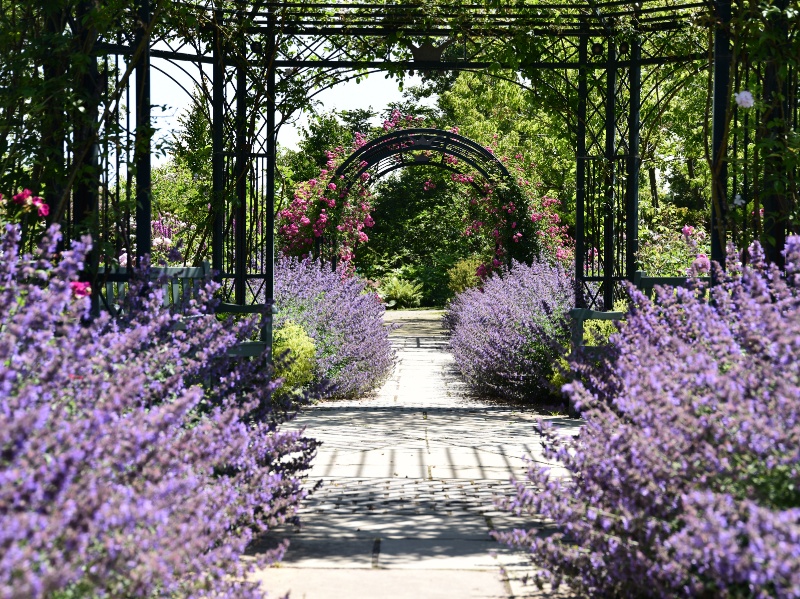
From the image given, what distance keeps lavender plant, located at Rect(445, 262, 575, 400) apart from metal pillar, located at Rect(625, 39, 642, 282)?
802 mm

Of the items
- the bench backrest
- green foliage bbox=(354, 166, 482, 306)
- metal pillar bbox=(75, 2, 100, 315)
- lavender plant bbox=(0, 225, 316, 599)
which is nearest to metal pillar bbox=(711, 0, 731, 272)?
the bench backrest

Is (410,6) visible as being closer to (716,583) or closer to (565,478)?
(565,478)

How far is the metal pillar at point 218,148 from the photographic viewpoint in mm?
7711

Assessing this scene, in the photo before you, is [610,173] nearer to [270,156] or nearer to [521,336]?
[521,336]

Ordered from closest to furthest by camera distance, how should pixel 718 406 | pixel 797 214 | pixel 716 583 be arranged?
pixel 716 583 → pixel 718 406 → pixel 797 214

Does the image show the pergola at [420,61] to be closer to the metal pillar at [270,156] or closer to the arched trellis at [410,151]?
the metal pillar at [270,156]

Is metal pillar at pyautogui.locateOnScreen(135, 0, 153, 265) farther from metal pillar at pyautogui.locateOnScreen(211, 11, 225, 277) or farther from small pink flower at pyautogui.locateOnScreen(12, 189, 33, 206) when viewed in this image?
metal pillar at pyautogui.locateOnScreen(211, 11, 225, 277)

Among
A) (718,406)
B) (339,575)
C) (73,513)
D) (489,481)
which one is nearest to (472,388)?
(489,481)

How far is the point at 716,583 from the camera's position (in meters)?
2.30

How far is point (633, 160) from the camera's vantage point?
798 cm

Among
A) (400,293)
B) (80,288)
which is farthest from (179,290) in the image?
(400,293)

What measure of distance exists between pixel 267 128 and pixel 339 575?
5330 mm

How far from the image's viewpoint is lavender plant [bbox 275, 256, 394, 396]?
8.95 meters

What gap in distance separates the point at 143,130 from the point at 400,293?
22.0 m
